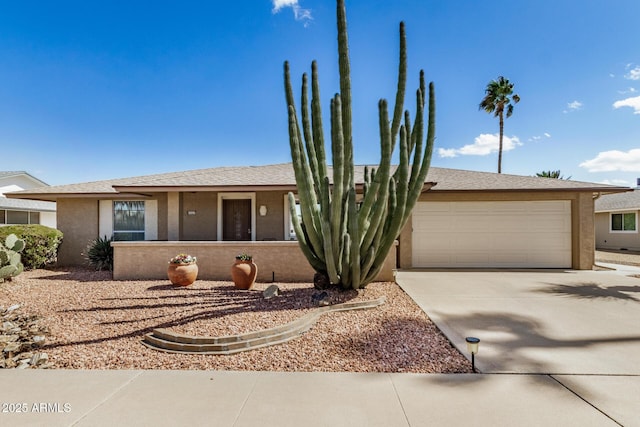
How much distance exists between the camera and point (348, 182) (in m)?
6.42

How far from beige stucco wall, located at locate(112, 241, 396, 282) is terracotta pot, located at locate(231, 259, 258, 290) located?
127 centimetres

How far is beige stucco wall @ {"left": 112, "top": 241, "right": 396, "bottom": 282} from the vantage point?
29.4ft

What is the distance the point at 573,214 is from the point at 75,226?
1864cm

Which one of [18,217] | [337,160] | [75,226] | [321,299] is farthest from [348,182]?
[18,217]

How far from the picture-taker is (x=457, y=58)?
10.4 metres

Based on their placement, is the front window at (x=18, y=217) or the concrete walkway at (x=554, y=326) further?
the front window at (x=18, y=217)

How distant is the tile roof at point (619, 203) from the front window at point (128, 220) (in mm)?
25179

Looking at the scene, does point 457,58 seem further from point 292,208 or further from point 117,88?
point 117,88

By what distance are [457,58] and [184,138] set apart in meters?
14.5

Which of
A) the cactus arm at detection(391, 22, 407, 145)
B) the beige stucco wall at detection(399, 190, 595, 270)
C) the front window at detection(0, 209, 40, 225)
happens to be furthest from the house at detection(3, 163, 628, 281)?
the front window at detection(0, 209, 40, 225)

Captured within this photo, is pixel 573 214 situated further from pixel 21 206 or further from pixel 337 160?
pixel 21 206

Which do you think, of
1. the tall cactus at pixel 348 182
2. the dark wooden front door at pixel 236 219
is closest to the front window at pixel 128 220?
the dark wooden front door at pixel 236 219

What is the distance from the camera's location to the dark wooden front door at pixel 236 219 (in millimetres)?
11578

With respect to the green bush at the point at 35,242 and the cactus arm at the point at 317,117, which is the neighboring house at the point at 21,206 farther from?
the cactus arm at the point at 317,117
